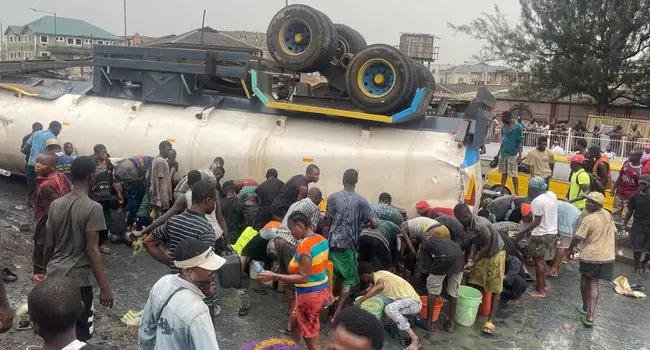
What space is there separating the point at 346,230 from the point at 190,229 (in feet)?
6.00

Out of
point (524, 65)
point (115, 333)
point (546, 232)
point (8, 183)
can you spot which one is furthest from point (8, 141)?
point (524, 65)

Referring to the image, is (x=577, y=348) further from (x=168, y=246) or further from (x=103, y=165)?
(x=103, y=165)

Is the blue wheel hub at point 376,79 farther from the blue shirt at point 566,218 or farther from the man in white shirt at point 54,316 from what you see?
the man in white shirt at point 54,316

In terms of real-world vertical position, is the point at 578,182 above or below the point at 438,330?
above

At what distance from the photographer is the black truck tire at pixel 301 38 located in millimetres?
7090

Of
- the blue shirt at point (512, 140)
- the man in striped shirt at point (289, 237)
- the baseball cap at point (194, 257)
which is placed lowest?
the man in striped shirt at point (289, 237)

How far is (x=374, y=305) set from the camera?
5305 mm

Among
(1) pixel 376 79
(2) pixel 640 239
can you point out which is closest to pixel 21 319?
(1) pixel 376 79

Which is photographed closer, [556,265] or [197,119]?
[556,265]

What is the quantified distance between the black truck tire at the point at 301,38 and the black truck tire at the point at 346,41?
0.32m

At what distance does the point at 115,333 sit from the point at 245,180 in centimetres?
322

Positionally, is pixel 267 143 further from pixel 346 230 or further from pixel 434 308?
pixel 434 308

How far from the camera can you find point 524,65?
26234 mm

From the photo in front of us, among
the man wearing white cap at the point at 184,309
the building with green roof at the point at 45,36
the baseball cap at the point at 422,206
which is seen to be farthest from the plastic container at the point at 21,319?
the building with green roof at the point at 45,36
